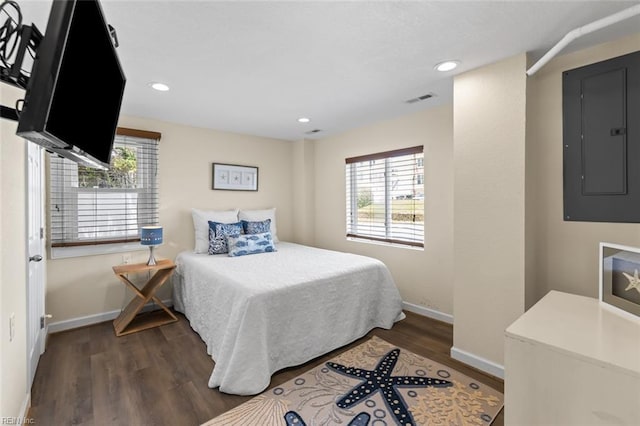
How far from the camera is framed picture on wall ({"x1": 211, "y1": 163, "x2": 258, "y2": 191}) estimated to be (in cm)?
400

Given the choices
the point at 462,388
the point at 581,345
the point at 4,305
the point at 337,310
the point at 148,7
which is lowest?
the point at 462,388

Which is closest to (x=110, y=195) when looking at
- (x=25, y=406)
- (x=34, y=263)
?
(x=34, y=263)

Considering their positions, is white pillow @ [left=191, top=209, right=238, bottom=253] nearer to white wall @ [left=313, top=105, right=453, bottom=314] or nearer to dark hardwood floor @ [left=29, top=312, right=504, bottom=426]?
dark hardwood floor @ [left=29, top=312, right=504, bottom=426]

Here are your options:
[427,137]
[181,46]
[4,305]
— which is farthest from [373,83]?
[4,305]

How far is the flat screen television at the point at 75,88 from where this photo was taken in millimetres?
736

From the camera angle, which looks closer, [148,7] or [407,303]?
[148,7]

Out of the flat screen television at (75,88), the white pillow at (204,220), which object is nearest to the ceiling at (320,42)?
the flat screen television at (75,88)

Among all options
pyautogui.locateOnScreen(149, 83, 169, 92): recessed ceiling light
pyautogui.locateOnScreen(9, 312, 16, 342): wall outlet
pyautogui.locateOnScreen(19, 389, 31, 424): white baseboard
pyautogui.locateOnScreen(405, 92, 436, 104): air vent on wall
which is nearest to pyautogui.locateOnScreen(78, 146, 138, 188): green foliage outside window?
pyautogui.locateOnScreen(149, 83, 169, 92): recessed ceiling light

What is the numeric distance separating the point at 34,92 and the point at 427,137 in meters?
3.18

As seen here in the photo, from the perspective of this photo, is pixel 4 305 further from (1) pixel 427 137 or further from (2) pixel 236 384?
(1) pixel 427 137

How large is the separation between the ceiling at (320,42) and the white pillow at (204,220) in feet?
4.58

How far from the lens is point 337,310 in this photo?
2.58 metres

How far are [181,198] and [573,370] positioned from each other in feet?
12.8

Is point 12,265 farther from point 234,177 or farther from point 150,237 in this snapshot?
point 234,177
